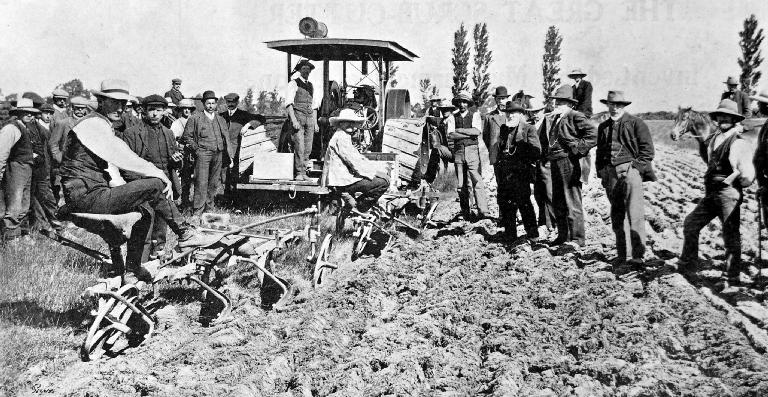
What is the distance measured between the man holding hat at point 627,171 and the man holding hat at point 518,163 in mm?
1249

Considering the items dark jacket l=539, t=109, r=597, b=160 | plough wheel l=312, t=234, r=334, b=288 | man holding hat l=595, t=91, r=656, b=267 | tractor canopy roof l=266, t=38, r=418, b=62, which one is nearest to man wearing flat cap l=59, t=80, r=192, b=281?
plough wheel l=312, t=234, r=334, b=288

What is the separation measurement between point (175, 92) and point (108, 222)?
7811mm

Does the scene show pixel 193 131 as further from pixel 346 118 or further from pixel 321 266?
pixel 321 266

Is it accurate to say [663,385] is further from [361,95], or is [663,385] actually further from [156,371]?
[361,95]

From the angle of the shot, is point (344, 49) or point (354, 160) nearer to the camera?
point (354, 160)

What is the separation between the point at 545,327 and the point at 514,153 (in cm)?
322

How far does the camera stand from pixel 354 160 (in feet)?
21.7

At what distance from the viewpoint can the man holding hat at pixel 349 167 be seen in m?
6.59

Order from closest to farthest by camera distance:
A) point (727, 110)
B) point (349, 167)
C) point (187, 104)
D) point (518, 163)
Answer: point (727, 110) → point (349, 167) → point (518, 163) → point (187, 104)

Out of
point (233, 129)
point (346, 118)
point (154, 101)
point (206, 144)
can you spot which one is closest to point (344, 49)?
point (233, 129)

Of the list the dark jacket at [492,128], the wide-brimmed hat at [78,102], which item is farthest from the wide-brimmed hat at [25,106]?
the dark jacket at [492,128]

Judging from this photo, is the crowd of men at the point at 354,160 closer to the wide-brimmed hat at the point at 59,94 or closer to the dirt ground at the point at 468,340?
the wide-brimmed hat at the point at 59,94

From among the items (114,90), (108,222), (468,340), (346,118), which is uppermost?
(114,90)

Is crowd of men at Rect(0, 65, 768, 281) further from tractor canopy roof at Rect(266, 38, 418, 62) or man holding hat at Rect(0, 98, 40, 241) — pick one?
tractor canopy roof at Rect(266, 38, 418, 62)
